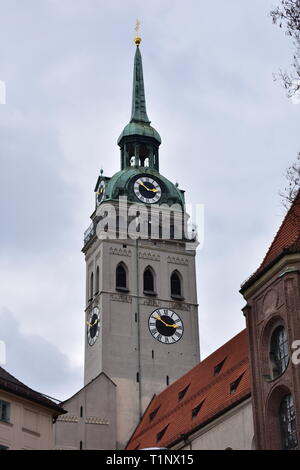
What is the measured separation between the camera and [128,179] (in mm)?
77062

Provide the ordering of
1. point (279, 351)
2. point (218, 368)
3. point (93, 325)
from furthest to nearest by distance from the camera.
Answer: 1. point (93, 325)
2. point (218, 368)
3. point (279, 351)

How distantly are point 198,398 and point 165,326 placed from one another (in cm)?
1416

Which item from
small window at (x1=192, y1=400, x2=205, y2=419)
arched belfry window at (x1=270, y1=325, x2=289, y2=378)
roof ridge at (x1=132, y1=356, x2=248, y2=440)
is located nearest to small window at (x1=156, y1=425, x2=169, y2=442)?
roof ridge at (x1=132, y1=356, x2=248, y2=440)

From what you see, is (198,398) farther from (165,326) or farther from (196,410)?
(165,326)

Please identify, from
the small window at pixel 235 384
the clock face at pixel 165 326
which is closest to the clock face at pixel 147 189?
the clock face at pixel 165 326

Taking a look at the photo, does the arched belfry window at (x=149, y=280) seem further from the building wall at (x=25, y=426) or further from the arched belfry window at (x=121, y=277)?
the building wall at (x=25, y=426)

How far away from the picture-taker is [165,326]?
2815 inches

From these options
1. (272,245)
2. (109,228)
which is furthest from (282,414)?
(109,228)

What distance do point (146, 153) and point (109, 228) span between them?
919 cm

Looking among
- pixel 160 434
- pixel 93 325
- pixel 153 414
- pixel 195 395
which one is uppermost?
pixel 93 325

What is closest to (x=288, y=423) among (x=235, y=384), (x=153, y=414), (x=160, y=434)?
(x=235, y=384)

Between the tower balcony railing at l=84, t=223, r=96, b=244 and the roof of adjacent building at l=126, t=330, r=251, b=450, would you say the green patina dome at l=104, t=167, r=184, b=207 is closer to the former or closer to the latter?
the tower balcony railing at l=84, t=223, r=96, b=244

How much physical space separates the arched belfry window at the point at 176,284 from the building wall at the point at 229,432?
21473 millimetres

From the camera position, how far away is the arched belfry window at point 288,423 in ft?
127
